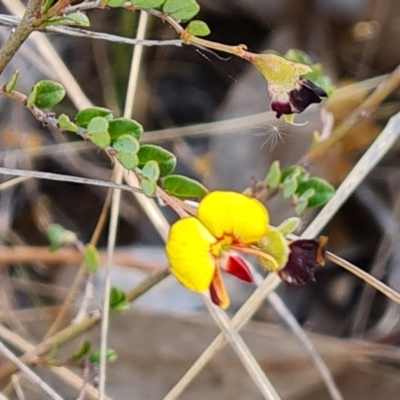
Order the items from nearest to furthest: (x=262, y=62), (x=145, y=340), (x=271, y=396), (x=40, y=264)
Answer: (x=262, y=62)
(x=271, y=396)
(x=145, y=340)
(x=40, y=264)

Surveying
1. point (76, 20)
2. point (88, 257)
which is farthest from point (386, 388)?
point (76, 20)

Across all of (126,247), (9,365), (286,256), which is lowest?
(9,365)

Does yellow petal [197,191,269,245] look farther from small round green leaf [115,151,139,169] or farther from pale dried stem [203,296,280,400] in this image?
pale dried stem [203,296,280,400]

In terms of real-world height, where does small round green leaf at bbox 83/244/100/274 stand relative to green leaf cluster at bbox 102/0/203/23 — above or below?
below

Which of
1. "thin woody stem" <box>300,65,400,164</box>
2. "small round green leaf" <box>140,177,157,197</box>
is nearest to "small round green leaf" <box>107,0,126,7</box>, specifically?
"small round green leaf" <box>140,177,157,197</box>

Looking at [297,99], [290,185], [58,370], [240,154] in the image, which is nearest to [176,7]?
[297,99]

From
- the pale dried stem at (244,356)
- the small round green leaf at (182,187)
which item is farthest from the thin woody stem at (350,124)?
the small round green leaf at (182,187)

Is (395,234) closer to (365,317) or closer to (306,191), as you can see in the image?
(365,317)
